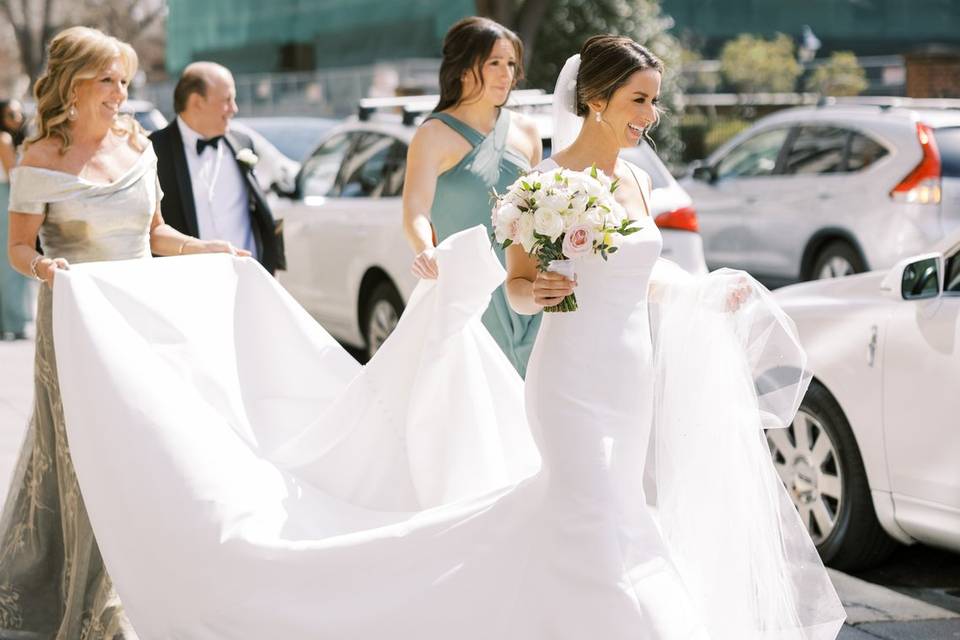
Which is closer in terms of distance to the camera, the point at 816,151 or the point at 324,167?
the point at 324,167

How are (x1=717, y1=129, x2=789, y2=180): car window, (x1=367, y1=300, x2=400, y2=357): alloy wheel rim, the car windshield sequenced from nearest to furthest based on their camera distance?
(x1=367, y1=300, x2=400, y2=357): alloy wheel rim, (x1=717, y1=129, x2=789, y2=180): car window, the car windshield

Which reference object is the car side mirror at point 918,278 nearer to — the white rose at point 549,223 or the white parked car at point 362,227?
the white rose at point 549,223

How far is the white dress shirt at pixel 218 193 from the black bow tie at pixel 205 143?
14 mm

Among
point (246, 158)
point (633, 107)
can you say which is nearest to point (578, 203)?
point (633, 107)

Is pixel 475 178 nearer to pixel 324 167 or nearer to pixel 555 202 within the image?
pixel 555 202

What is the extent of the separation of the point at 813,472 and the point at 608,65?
240cm

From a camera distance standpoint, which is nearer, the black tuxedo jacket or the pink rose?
the pink rose

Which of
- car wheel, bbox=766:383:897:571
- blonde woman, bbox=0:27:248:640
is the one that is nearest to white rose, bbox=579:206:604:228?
blonde woman, bbox=0:27:248:640

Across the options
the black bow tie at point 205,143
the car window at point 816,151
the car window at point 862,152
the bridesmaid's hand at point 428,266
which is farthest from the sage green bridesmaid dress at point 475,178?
the car window at point 816,151

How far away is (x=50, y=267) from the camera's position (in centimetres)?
475

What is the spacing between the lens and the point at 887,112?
1261 centimetres

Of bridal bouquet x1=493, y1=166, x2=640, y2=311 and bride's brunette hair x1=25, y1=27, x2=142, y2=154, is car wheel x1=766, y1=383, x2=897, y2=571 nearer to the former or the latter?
bridal bouquet x1=493, y1=166, x2=640, y2=311

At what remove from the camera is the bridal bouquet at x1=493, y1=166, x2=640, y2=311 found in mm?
3850

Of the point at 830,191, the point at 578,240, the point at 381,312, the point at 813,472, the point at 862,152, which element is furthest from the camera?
the point at 830,191
